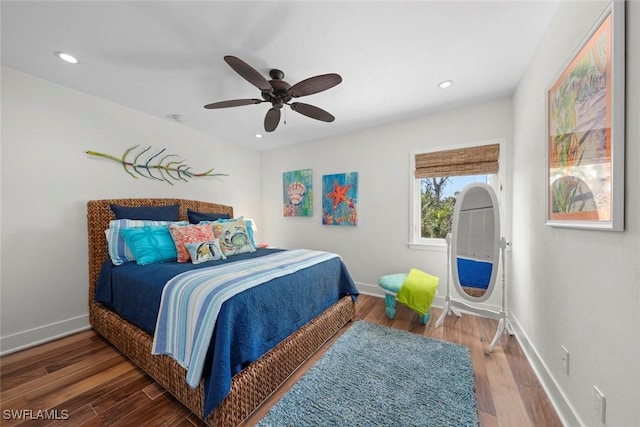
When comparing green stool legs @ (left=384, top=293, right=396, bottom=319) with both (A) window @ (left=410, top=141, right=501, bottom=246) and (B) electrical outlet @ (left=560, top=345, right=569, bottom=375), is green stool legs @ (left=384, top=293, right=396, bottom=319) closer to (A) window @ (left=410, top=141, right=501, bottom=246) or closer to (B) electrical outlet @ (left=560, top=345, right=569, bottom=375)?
(A) window @ (left=410, top=141, right=501, bottom=246)

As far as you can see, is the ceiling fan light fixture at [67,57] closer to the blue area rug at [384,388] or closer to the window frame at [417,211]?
the blue area rug at [384,388]

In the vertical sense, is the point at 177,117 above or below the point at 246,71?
above

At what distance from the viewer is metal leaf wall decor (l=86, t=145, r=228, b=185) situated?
2752 millimetres

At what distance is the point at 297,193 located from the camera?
4.15 meters

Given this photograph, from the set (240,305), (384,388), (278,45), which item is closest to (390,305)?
(384,388)

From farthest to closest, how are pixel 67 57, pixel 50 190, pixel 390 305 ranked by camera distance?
pixel 390 305, pixel 50 190, pixel 67 57

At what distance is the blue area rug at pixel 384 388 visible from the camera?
1.34 m

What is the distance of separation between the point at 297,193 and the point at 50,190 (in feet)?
9.56

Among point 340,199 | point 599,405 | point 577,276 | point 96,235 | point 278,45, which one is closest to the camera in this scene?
point 599,405

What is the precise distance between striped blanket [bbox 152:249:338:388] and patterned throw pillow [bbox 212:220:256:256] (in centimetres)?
74

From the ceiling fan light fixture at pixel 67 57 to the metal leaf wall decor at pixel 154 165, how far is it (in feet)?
2.92

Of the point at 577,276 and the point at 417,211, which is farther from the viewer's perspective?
the point at 417,211

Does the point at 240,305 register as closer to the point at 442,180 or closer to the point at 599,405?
the point at 599,405

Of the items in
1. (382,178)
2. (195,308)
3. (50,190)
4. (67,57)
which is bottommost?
(195,308)
